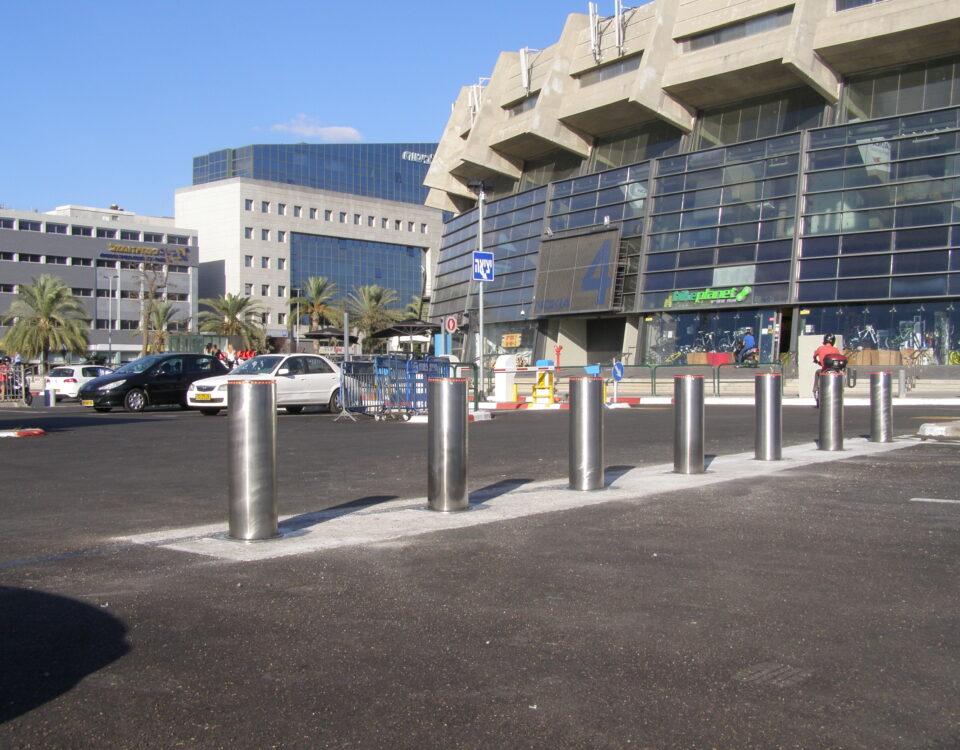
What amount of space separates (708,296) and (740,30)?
1168cm

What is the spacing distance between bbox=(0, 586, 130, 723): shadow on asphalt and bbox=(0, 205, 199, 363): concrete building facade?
78.1 meters

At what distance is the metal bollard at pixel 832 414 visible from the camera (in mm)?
11367

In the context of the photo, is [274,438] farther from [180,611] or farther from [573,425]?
[573,425]

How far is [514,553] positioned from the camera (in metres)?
5.31

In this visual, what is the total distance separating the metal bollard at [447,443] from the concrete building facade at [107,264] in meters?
76.2

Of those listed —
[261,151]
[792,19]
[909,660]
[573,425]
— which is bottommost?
[909,660]

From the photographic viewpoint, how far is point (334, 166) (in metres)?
127

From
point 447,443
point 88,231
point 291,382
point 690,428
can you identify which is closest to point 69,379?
point 291,382

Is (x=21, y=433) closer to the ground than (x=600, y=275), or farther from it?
closer to the ground

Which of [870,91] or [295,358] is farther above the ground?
[870,91]

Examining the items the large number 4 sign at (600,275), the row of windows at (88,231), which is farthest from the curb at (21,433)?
the row of windows at (88,231)

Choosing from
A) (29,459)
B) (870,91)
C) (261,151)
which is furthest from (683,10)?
(261,151)

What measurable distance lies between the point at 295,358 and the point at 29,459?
10.9m

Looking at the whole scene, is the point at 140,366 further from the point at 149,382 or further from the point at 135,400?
the point at 135,400
